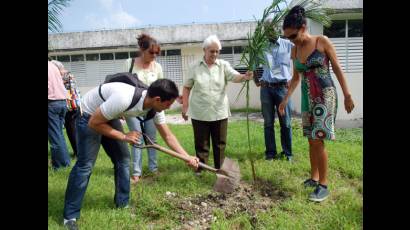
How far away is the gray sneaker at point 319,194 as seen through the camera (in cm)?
381

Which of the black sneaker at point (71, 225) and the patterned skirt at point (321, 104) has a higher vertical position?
the patterned skirt at point (321, 104)

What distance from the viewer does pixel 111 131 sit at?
10.3 ft

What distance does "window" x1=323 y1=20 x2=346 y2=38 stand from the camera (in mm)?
10219

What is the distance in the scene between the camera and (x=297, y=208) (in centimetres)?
362

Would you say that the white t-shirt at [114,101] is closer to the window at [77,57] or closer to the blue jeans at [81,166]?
the blue jeans at [81,166]

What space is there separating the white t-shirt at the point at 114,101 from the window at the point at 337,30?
8539 mm

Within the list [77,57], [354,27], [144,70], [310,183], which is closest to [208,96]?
[144,70]

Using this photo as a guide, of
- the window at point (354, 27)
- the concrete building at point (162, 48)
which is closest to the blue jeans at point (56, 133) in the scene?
the window at point (354, 27)

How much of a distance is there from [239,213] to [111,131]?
1.57 metres

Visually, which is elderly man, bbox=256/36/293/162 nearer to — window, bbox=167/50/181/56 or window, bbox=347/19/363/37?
window, bbox=347/19/363/37

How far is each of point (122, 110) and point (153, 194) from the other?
4.87 feet

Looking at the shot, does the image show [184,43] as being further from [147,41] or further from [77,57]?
[147,41]

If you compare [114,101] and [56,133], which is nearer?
[114,101]
